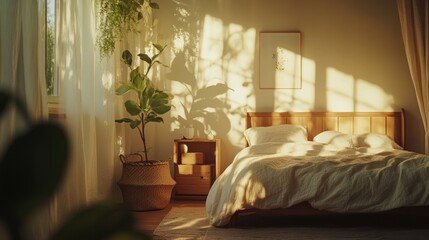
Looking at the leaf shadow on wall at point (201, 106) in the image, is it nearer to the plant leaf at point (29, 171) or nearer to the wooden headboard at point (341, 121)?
the wooden headboard at point (341, 121)

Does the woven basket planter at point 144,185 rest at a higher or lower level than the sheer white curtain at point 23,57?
lower

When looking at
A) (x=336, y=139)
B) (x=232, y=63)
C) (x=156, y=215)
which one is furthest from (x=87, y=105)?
(x=336, y=139)

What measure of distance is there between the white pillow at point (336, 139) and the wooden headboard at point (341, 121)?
30cm

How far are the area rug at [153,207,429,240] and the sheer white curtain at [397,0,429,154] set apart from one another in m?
1.86

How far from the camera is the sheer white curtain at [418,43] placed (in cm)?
508

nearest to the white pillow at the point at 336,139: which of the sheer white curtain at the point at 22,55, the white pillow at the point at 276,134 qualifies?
the white pillow at the point at 276,134

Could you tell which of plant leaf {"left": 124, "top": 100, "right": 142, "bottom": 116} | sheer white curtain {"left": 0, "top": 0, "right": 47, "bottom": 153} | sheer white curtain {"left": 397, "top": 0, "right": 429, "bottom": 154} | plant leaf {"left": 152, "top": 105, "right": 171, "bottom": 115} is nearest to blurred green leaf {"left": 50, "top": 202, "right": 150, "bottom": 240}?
sheer white curtain {"left": 0, "top": 0, "right": 47, "bottom": 153}

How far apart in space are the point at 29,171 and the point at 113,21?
445cm

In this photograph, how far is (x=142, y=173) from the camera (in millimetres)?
4742

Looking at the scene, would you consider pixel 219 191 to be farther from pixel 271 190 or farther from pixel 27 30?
pixel 27 30

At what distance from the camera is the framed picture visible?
229 inches

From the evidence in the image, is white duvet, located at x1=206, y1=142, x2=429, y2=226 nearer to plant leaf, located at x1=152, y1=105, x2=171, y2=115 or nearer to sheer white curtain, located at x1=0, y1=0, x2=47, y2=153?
plant leaf, located at x1=152, y1=105, x2=171, y2=115

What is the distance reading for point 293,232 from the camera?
143 inches

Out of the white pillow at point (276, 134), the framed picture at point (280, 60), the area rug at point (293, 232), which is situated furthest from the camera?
the framed picture at point (280, 60)
